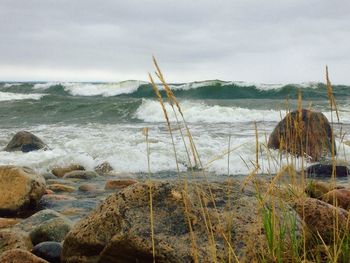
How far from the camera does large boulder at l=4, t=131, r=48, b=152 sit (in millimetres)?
10922

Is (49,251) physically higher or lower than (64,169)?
higher

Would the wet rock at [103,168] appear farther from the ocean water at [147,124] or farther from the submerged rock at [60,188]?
the submerged rock at [60,188]

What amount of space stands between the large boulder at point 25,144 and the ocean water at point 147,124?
0.31 m

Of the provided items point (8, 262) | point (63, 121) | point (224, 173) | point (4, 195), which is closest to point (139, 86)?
point (63, 121)

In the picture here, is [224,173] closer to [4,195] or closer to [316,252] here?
[4,195]

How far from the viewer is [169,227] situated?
272 cm

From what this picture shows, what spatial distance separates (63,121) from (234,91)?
15241mm

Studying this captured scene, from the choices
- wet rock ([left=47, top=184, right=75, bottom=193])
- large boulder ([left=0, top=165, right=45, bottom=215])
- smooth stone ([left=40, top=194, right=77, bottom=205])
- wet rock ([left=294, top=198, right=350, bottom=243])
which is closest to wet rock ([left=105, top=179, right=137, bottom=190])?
wet rock ([left=47, top=184, right=75, bottom=193])

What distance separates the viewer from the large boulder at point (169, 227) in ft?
8.30

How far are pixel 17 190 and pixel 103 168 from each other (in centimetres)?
337

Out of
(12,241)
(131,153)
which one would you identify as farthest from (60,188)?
(12,241)

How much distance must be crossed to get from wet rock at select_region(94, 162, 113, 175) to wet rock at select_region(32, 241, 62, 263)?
516cm

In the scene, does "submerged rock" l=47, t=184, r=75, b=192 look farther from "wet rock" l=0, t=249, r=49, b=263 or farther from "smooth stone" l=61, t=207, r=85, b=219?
"wet rock" l=0, t=249, r=49, b=263

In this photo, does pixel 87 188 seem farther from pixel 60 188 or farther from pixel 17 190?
pixel 17 190
